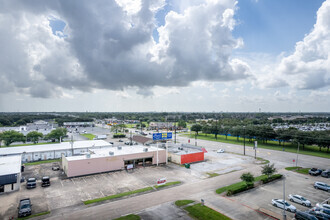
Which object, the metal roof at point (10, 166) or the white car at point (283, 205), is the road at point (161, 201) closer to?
the white car at point (283, 205)

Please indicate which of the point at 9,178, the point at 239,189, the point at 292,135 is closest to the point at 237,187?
the point at 239,189

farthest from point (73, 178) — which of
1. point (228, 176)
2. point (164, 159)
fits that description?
point (228, 176)

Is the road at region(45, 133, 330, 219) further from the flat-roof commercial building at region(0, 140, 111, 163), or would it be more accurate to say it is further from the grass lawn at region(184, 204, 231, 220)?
the flat-roof commercial building at region(0, 140, 111, 163)

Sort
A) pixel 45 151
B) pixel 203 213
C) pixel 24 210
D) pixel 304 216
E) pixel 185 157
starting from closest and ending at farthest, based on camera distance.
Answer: pixel 304 216, pixel 24 210, pixel 203 213, pixel 185 157, pixel 45 151

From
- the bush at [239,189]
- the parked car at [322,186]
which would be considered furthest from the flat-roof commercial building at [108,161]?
the parked car at [322,186]

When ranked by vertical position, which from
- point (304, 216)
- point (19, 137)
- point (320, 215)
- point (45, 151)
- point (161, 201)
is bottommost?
point (161, 201)

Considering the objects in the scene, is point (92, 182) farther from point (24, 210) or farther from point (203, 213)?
point (203, 213)
